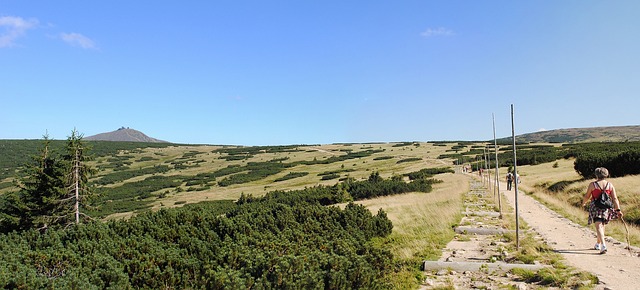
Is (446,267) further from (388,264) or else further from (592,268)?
(592,268)

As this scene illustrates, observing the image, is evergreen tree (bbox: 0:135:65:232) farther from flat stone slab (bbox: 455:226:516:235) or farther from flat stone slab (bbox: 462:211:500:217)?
flat stone slab (bbox: 462:211:500:217)

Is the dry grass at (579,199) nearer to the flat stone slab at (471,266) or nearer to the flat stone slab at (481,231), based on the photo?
the flat stone slab at (481,231)

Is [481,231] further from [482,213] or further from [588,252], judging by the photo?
[482,213]

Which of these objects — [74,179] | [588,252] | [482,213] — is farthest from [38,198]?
[588,252]

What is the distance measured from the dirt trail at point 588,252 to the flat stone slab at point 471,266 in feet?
3.60

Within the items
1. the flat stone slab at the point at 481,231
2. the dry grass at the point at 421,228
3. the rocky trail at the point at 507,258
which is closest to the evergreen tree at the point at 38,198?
the dry grass at the point at 421,228

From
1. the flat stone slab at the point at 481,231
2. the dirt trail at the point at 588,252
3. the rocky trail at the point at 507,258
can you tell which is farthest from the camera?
the flat stone slab at the point at 481,231

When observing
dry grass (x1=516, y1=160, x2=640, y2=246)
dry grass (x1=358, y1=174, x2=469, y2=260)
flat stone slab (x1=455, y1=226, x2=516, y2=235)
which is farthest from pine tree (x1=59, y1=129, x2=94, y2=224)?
dry grass (x1=516, y1=160, x2=640, y2=246)

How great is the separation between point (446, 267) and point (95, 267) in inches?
290

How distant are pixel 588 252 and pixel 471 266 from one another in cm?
333

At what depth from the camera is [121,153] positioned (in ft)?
410

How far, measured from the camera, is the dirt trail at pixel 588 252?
302 inches

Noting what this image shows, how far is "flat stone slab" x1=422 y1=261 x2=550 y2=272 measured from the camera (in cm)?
871

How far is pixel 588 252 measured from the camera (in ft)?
32.5
